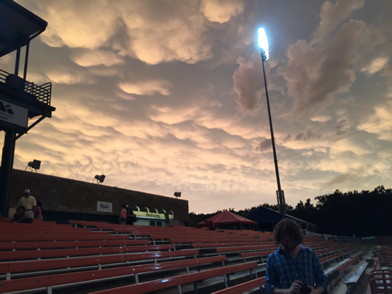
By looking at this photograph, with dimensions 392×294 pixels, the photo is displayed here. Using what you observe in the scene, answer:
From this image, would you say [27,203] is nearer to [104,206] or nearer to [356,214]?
[104,206]

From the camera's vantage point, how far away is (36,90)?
13.9m

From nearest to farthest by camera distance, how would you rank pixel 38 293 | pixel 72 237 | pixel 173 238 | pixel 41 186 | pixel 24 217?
pixel 38 293 < pixel 72 237 < pixel 24 217 < pixel 173 238 < pixel 41 186

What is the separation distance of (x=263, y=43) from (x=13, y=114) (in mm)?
13825

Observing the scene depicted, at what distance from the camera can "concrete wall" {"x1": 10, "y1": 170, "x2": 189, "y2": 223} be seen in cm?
1451

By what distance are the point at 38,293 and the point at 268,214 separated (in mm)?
29147

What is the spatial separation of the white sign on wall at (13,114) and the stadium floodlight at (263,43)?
42.3 feet

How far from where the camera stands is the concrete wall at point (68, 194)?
47.6ft

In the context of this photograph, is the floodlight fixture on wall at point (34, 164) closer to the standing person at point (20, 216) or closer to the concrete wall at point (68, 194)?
the concrete wall at point (68, 194)

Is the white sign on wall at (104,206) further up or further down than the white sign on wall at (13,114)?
further down

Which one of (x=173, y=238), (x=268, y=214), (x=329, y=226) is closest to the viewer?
(x=173, y=238)

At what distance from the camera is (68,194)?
16688mm

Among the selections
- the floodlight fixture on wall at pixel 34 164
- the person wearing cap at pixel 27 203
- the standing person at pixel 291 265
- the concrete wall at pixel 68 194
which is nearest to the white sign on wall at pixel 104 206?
the concrete wall at pixel 68 194

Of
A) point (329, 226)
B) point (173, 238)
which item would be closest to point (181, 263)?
point (173, 238)

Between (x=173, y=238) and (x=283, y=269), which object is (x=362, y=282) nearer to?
(x=173, y=238)
